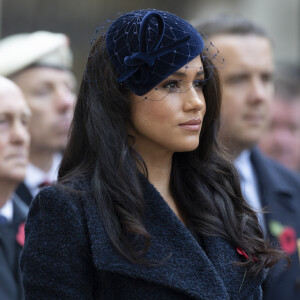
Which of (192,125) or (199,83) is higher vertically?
(199,83)

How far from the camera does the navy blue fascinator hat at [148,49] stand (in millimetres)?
2646

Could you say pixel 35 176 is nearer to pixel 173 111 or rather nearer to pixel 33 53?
pixel 33 53

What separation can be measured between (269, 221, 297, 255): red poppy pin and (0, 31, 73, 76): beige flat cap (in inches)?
75.7

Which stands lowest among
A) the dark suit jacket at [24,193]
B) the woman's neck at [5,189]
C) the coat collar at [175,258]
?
the dark suit jacket at [24,193]

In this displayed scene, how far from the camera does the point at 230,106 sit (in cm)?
464

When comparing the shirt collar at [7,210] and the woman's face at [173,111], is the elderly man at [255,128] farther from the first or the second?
the woman's face at [173,111]

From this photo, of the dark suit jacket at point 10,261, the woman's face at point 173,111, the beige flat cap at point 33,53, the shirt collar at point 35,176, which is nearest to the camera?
the woman's face at point 173,111

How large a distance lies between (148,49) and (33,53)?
2.59 metres

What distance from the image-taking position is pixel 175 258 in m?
2.65

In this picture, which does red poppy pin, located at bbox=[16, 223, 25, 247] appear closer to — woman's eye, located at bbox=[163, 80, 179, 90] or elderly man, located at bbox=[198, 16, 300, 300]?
elderly man, located at bbox=[198, 16, 300, 300]

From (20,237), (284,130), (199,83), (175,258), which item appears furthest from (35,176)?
(284,130)

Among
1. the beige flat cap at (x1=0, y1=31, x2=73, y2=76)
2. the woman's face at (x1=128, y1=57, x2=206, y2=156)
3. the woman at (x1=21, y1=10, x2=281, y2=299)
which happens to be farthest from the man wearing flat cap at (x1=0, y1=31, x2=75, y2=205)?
the woman's face at (x1=128, y1=57, x2=206, y2=156)

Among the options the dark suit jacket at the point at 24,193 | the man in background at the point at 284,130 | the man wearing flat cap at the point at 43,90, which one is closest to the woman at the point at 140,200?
the dark suit jacket at the point at 24,193

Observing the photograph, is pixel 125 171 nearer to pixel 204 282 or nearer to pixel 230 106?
pixel 204 282
